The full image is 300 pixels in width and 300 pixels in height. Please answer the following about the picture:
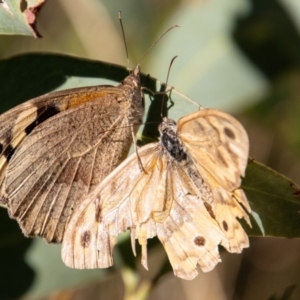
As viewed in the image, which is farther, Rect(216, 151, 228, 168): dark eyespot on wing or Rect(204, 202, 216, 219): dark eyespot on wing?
Rect(204, 202, 216, 219): dark eyespot on wing

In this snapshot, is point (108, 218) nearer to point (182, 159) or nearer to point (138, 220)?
point (138, 220)

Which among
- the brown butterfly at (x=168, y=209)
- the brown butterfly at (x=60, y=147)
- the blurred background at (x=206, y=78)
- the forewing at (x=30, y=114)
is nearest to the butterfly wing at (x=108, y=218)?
the brown butterfly at (x=168, y=209)

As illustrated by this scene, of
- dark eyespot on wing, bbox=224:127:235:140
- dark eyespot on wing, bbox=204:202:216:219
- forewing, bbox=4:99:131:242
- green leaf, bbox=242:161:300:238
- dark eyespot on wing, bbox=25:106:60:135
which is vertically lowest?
green leaf, bbox=242:161:300:238

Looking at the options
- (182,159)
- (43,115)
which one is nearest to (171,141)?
(182,159)

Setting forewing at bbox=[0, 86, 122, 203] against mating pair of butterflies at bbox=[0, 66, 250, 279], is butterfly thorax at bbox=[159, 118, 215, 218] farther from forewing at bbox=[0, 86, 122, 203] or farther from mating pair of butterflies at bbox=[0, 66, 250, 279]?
forewing at bbox=[0, 86, 122, 203]

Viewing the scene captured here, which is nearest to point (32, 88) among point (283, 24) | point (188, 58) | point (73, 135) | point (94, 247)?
point (73, 135)

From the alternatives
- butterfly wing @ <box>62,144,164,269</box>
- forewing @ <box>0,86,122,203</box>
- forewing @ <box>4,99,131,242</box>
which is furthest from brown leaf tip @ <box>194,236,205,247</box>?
forewing @ <box>0,86,122,203</box>

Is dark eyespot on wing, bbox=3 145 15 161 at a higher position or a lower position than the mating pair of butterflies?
higher

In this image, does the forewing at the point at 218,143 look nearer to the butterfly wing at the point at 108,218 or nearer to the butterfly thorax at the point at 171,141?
the butterfly thorax at the point at 171,141

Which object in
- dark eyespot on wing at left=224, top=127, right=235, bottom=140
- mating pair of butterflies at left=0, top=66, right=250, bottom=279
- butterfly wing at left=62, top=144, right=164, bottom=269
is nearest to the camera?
dark eyespot on wing at left=224, top=127, right=235, bottom=140
